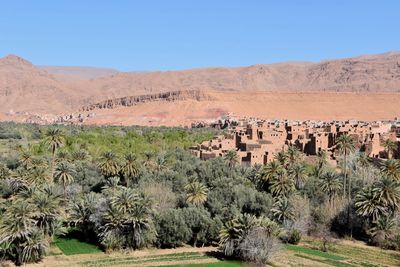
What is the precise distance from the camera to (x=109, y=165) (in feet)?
184

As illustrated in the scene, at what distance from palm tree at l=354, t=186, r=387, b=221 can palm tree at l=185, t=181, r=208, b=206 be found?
12.7 m

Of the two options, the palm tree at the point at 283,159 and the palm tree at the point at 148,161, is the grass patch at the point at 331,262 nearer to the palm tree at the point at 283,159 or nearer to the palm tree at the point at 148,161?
the palm tree at the point at 283,159

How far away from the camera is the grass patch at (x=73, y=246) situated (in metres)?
40.2

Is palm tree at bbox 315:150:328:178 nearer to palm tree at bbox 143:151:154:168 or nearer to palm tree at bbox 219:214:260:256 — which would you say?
palm tree at bbox 143:151:154:168

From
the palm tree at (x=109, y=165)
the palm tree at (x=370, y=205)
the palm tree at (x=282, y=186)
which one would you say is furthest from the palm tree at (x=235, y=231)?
the palm tree at (x=109, y=165)

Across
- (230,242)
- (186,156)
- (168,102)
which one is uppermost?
(168,102)

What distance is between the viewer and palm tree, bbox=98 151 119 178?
55844 millimetres

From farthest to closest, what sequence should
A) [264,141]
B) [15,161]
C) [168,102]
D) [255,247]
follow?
[168,102] < [264,141] < [15,161] < [255,247]

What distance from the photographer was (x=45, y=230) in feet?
130

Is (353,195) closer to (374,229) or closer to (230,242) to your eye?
(374,229)

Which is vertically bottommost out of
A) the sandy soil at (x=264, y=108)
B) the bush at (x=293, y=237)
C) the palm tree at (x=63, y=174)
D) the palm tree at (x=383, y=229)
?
the bush at (x=293, y=237)

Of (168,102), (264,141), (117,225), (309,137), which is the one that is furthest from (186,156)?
(168,102)

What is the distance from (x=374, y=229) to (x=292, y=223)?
6.49 meters

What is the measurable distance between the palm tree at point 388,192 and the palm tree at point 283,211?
695 cm
